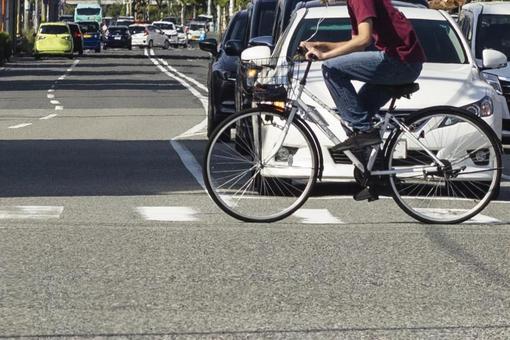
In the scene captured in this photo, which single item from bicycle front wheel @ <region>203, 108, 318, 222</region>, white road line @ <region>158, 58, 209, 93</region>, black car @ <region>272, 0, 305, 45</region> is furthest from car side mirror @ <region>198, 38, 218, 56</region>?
white road line @ <region>158, 58, 209, 93</region>

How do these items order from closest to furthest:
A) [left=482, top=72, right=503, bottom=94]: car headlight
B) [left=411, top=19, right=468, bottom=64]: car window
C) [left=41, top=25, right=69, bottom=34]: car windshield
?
[left=411, top=19, right=468, bottom=64]: car window, [left=482, top=72, right=503, bottom=94]: car headlight, [left=41, top=25, right=69, bottom=34]: car windshield

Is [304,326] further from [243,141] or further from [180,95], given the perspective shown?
[180,95]

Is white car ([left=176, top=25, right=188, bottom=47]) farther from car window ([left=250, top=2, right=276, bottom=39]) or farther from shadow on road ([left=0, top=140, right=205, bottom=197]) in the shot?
shadow on road ([left=0, top=140, right=205, bottom=197])

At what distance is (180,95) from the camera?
113 feet

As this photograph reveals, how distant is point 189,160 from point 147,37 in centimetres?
8443

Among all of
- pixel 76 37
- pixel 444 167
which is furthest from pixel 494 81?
pixel 76 37

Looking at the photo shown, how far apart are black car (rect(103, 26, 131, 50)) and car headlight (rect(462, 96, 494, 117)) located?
83253 millimetres

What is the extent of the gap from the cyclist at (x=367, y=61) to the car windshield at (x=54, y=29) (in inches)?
2365

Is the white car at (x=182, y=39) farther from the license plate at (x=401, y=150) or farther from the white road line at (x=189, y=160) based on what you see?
the license plate at (x=401, y=150)

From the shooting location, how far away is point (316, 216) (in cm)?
1012

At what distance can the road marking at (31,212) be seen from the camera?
9867 millimetres

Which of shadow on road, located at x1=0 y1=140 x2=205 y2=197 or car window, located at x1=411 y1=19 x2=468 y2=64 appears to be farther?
car window, located at x1=411 y1=19 x2=468 y2=64

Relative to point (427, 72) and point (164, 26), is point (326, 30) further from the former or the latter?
point (164, 26)

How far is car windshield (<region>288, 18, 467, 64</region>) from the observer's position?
12.9 m
